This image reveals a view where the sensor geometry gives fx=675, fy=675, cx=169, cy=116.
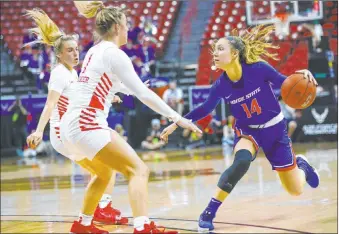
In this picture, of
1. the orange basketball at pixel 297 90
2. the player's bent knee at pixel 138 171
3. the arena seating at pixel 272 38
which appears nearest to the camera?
the player's bent knee at pixel 138 171

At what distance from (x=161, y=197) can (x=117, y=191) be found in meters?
1.11

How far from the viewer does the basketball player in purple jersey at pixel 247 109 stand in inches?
239

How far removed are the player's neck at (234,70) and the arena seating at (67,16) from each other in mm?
15141

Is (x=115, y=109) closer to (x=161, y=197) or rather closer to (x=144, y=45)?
(x=144, y=45)

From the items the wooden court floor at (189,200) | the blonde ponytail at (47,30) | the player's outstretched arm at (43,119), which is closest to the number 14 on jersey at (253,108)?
the wooden court floor at (189,200)

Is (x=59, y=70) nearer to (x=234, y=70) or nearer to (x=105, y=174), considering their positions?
(x=105, y=174)

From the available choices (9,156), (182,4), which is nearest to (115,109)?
(9,156)

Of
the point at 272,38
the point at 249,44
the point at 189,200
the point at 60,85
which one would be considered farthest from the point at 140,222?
the point at 272,38

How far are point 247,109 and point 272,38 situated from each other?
13355 millimetres

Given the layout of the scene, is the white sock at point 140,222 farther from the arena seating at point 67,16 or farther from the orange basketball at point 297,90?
the arena seating at point 67,16

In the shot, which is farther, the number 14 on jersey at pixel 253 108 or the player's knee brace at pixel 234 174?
the number 14 on jersey at pixel 253 108

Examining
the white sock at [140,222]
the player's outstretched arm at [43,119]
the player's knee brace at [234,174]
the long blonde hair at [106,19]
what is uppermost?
the long blonde hair at [106,19]

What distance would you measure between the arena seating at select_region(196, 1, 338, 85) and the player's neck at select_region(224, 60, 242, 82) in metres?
11.5

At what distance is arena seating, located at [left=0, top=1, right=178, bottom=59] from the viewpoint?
21.5 m
